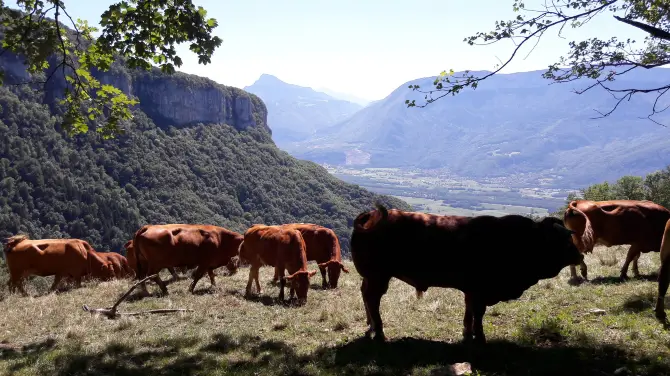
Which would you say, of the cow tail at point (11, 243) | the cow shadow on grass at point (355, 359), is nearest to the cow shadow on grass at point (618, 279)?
the cow shadow on grass at point (355, 359)

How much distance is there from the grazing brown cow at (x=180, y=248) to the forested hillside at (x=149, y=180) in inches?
2265

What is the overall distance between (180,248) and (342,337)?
708cm

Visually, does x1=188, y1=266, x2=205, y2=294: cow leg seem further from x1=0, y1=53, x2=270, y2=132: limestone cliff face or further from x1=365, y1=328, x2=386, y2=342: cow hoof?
x1=0, y1=53, x2=270, y2=132: limestone cliff face

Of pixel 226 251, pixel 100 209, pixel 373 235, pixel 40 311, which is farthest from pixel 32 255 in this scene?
pixel 100 209

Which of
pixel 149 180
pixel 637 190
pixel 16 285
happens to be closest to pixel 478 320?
pixel 16 285

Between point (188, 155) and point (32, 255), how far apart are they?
106m

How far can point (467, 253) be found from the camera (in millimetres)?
6973

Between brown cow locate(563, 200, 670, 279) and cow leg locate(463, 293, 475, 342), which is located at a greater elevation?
brown cow locate(563, 200, 670, 279)

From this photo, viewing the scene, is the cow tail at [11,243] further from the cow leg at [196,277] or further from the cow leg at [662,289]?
the cow leg at [662,289]

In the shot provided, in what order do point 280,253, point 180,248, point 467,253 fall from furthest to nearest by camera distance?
point 180,248, point 280,253, point 467,253

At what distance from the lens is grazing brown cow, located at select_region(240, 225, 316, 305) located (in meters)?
11.3

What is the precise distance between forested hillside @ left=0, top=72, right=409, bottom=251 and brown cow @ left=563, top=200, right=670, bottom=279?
59.5 metres

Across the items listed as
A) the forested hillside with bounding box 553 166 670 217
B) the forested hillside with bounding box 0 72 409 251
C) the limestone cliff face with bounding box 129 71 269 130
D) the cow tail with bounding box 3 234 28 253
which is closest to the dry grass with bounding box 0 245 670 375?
the cow tail with bounding box 3 234 28 253

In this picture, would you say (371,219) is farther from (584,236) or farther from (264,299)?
(584,236)
